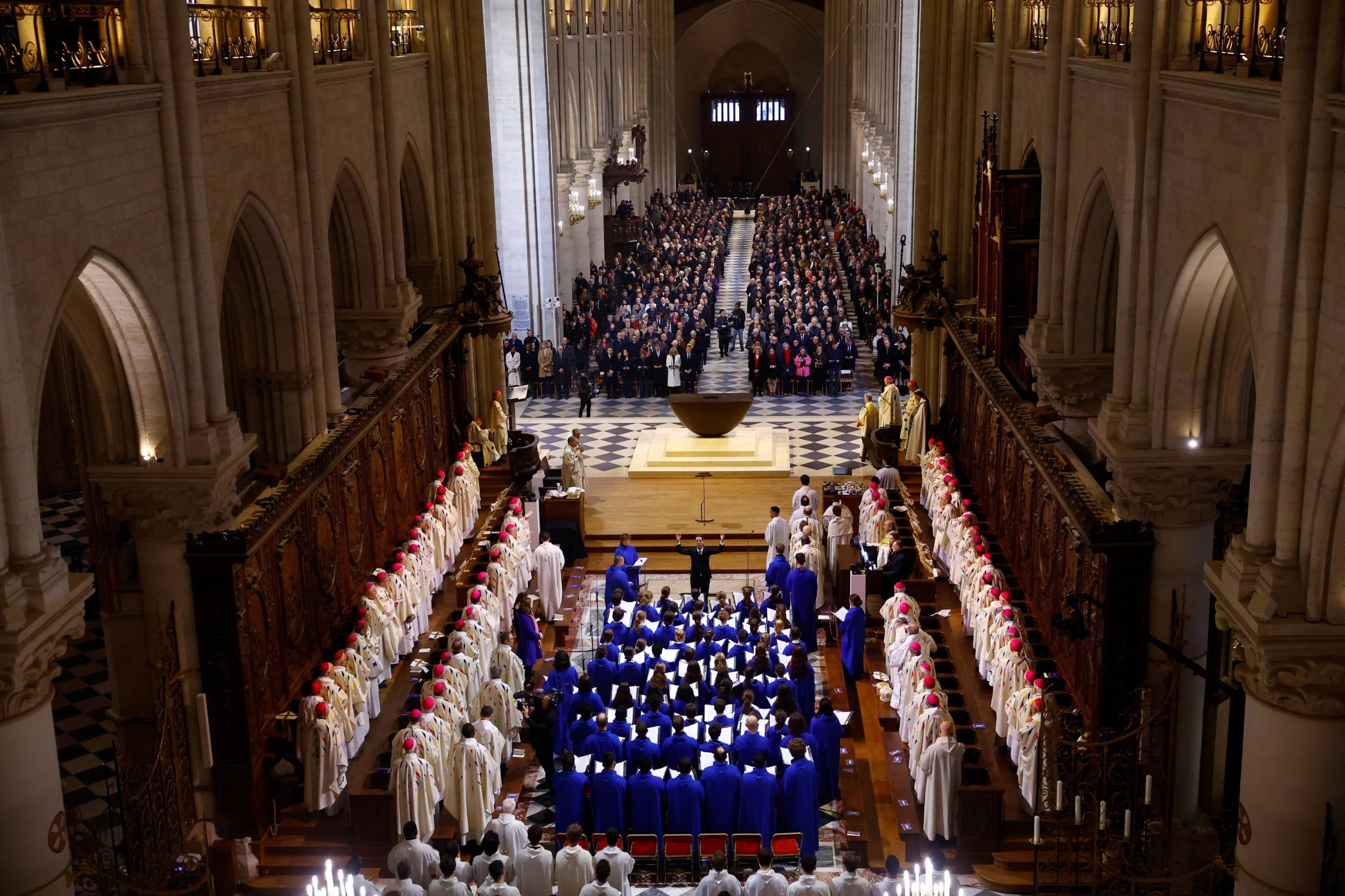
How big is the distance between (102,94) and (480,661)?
740 cm

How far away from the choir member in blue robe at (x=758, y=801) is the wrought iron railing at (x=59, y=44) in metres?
7.96

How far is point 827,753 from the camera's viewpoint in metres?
14.6

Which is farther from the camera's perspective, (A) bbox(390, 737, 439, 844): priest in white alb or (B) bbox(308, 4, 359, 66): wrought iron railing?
(B) bbox(308, 4, 359, 66): wrought iron railing

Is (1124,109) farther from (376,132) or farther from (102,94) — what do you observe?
(376,132)

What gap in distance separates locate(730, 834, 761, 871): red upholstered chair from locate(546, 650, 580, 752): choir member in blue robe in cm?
230

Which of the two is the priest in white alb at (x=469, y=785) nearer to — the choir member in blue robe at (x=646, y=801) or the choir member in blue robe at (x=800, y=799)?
the choir member in blue robe at (x=646, y=801)

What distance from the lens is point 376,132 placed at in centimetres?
2002

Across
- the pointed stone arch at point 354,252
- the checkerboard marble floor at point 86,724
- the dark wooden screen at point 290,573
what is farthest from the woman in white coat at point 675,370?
the checkerboard marble floor at point 86,724

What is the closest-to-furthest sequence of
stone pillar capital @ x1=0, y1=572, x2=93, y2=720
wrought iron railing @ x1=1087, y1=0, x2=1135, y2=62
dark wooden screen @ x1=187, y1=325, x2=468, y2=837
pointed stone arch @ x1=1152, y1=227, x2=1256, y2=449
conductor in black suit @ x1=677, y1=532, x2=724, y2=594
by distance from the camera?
stone pillar capital @ x1=0, y1=572, x2=93, y2=720 < pointed stone arch @ x1=1152, y1=227, x2=1256, y2=449 < dark wooden screen @ x1=187, y1=325, x2=468, y2=837 < wrought iron railing @ x1=1087, y1=0, x2=1135, y2=62 < conductor in black suit @ x1=677, y1=532, x2=724, y2=594

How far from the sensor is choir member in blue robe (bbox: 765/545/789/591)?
1875 cm

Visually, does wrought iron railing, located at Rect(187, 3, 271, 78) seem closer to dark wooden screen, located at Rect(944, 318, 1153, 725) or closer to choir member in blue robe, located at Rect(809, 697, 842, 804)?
choir member in blue robe, located at Rect(809, 697, 842, 804)

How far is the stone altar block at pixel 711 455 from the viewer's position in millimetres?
24625

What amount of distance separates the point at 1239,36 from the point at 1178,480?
3727 millimetres

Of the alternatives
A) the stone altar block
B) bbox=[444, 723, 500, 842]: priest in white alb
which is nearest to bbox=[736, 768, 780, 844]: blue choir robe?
bbox=[444, 723, 500, 842]: priest in white alb
